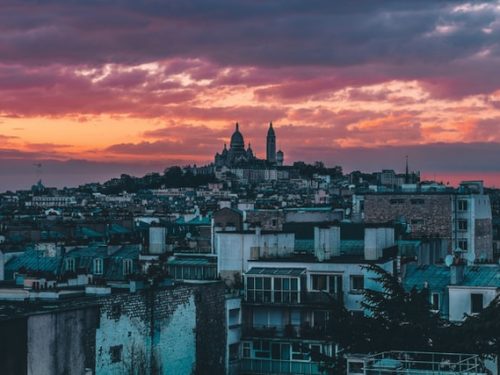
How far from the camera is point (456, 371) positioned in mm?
29438

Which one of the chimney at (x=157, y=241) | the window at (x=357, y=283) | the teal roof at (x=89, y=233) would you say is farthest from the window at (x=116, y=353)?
the teal roof at (x=89, y=233)

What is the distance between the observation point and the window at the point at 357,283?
44750 mm

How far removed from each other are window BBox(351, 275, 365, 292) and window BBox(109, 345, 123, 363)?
11083 mm

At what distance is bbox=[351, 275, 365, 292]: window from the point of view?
1762 inches

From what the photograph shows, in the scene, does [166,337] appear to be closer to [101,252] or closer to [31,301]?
[31,301]

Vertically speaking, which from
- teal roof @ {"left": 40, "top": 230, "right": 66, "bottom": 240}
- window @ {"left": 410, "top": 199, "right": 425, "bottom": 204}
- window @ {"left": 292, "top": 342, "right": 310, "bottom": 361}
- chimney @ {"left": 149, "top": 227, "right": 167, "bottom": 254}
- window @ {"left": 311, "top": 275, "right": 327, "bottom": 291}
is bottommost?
window @ {"left": 292, "top": 342, "right": 310, "bottom": 361}

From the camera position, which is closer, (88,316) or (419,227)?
(88,316)

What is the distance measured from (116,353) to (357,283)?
37.6 feet

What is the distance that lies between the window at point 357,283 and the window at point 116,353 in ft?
36.4

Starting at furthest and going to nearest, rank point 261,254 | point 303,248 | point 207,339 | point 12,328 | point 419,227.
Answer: point 419,227 < point 303,248 < point 261,254 < point 207,339 < point 12,328

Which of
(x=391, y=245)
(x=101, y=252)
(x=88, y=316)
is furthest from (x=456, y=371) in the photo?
(x=101, y=252)

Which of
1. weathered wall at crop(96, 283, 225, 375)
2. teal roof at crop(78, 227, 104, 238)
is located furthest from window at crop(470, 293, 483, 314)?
teal roof at crop(78, 227, 104, 238)

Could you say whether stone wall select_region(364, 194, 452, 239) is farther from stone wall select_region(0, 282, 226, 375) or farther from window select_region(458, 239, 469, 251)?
stone wall select_region(0, 282, 226, 375)

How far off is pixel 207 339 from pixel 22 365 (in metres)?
11.3
